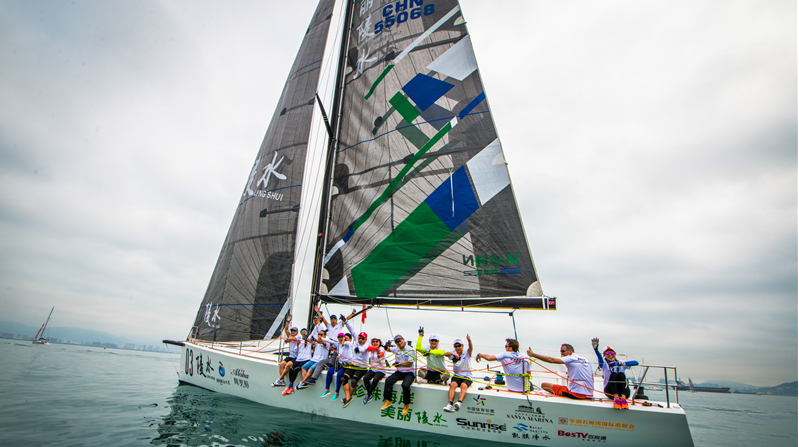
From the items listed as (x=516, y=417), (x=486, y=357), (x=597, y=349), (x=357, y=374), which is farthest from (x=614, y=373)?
(x=357, y=374)

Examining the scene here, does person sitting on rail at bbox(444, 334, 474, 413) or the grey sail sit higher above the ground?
the grey sail

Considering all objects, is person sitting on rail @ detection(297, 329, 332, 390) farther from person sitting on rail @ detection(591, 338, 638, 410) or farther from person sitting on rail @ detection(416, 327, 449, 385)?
person sitting on rail @ detection(591, 338, 638, 410)

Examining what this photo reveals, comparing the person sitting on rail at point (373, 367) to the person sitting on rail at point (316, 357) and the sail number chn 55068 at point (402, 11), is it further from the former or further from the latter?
the sail number chn 55068 at point (402, 11)

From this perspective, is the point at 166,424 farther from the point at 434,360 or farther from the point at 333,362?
the point at 434,360

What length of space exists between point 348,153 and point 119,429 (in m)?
6.84

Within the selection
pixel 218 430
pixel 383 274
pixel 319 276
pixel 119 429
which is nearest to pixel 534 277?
pixel 383 274

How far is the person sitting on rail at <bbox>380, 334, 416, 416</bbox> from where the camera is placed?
5496 mm

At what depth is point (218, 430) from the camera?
5449 millimetres

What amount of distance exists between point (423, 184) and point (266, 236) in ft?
14.1

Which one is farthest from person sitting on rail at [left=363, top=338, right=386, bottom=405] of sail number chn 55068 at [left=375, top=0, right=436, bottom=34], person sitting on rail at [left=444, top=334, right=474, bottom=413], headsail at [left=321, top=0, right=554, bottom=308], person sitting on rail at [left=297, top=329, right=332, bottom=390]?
sail number chn 55068 at [left=375, top=0, right=436, bottom=34]

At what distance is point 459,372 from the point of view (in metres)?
5.46

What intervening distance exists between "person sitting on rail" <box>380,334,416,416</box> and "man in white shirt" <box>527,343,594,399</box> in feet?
6.03

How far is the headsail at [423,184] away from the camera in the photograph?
274 inches

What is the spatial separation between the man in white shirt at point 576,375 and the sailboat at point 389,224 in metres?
0.24
